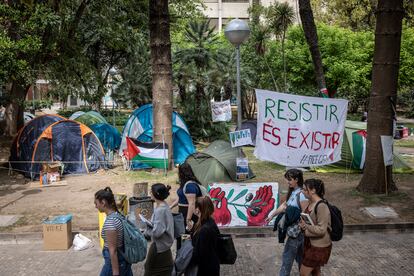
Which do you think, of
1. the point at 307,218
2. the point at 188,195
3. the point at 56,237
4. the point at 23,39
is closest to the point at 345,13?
the point at 23,39

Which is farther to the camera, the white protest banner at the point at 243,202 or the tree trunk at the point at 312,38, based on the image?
the tree trunk at the point at 312,38

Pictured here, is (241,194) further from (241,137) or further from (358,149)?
(358,149)

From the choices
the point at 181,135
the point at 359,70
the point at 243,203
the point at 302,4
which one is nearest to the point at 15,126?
the point at 181,135

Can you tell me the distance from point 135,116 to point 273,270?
11.1 meters

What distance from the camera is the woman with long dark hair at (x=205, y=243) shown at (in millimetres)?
4387

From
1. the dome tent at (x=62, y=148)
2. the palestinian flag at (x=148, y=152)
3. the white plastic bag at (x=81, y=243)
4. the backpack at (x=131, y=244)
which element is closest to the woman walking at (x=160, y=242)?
the backpack at (x=131, y=244)

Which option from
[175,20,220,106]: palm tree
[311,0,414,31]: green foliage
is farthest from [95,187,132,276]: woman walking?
[311,0,414,31]: green foliage

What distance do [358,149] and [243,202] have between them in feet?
22.4

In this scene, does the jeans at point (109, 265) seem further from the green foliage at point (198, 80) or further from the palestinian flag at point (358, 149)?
the green foliage at point (198, 80)

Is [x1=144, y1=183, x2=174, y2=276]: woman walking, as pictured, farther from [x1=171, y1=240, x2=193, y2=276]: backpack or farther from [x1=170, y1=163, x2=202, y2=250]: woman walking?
[x1=170, y1=163, x2=202, y2=250]: woman walking

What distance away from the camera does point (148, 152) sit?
1441 centimetres

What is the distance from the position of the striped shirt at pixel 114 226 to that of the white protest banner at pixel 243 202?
13.3ft

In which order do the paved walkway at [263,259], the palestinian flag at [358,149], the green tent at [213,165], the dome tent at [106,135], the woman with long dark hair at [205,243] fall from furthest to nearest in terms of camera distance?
1. the dome tent at [106,135]
2. the palestinian flag at [358,149]
3. the green tent at [213,165]
4. the paved walkway at [263,259]
5. the woman with long dark hair at [205,243]

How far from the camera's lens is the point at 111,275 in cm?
458
